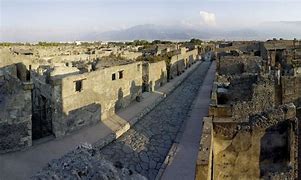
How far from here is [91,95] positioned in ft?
64.0

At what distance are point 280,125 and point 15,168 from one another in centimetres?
794

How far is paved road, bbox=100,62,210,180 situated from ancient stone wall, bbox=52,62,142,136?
1846 millimetres

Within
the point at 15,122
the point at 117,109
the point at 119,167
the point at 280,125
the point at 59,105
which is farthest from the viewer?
the point at 117,109

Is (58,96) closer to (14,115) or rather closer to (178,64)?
(14,115)

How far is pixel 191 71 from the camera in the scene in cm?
4409

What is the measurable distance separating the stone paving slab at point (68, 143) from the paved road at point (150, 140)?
0.34 metres

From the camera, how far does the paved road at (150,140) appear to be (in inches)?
566

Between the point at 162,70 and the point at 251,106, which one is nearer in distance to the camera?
the point at 251,106

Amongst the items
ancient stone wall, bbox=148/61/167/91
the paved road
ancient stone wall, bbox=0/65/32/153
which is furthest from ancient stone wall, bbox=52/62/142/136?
ancient stone wall, bbox=148/61/167/91

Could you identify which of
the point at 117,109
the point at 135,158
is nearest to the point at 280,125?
the point at 135,158

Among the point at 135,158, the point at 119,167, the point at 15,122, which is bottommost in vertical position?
the point at 135,158

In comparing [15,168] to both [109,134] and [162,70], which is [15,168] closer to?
[109,134]

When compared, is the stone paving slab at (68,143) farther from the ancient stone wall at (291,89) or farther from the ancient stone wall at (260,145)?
the ancient stone wall at (291,89)

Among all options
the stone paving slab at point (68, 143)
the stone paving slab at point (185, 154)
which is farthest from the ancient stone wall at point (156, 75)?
the stone paving slab at point (185, 154)
